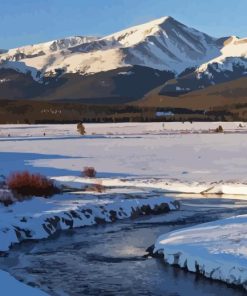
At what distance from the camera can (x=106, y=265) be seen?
1639 centimetres

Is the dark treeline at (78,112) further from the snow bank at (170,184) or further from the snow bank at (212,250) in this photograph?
the snow bank at (212,250)

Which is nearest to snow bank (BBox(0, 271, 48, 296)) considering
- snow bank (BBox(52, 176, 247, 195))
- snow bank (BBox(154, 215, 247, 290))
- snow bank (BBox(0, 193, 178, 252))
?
snow bank (BBox(154, 215, 247, 290))

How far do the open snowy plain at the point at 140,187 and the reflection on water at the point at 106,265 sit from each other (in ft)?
2.06

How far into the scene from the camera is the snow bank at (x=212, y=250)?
1474 cm

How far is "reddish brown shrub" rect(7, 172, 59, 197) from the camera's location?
2811 centimetres

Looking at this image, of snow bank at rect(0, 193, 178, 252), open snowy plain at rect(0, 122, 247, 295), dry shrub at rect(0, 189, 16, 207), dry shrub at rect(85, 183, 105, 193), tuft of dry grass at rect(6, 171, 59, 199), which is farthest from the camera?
dry shrub at rect(85, 183, 105, 193)

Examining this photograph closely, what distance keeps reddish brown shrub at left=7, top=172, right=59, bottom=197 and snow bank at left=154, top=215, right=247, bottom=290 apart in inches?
408

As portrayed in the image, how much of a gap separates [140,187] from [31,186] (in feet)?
18.1

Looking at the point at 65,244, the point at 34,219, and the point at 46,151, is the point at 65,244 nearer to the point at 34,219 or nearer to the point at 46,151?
the point at 34,219

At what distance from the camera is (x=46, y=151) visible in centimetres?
5097

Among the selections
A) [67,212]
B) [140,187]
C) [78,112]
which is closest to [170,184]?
[140,187]

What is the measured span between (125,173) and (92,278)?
21070 millimetres

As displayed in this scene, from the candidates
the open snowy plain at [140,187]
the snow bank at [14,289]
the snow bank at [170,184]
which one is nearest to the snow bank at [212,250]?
the open snowy plain at [140,187]

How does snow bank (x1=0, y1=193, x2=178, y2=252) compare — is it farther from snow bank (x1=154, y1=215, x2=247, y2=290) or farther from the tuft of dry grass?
snow bank (x1=154, y1=215, x2=247, y2=290)
